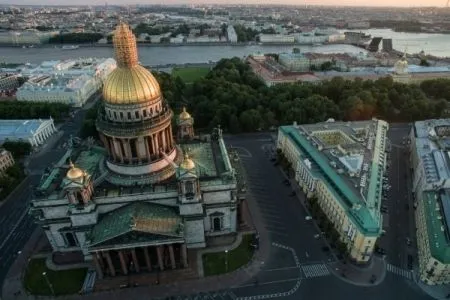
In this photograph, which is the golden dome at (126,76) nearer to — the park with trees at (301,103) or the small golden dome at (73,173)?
the small golden dome at (73,173)

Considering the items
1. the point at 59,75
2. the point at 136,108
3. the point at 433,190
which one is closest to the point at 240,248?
the point at 136,108

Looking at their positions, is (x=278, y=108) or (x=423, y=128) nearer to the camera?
(x=423, y=128)

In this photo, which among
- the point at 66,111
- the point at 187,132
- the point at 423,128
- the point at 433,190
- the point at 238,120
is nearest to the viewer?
the point at 433,190

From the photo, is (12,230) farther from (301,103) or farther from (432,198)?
(301,103)

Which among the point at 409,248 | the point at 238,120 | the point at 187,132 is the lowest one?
the point at 409,248

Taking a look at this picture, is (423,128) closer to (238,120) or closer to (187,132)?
(238,120)

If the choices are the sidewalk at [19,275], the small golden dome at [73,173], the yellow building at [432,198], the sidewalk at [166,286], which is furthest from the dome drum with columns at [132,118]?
the yellow building at [432,198]
